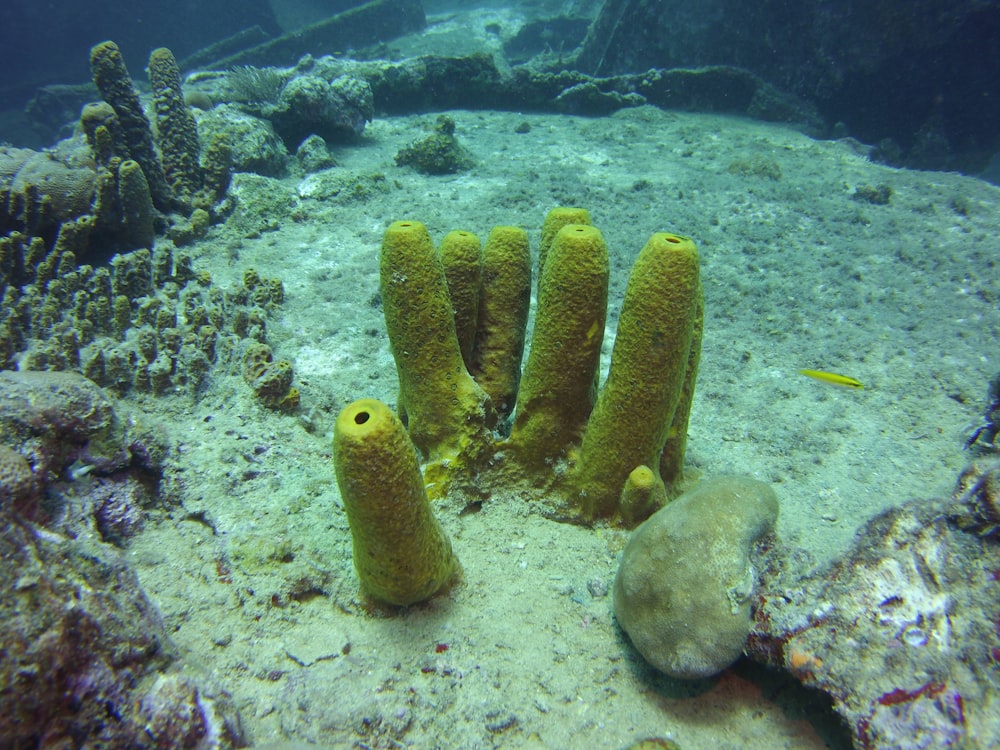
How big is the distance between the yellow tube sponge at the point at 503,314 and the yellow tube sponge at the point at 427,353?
22 cm

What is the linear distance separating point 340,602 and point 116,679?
982mm

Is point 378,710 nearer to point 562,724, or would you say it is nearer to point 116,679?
point 562,724

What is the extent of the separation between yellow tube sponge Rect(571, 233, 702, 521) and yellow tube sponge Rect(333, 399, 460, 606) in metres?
0.90

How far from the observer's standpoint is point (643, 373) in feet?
7.34

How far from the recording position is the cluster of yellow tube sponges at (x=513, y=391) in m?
1.90

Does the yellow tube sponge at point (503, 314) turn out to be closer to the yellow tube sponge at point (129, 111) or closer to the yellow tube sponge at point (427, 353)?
the yellow tube sponge at point (427, 353)

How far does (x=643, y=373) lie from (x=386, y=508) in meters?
1.23

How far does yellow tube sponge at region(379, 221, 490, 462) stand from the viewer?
2291 mm

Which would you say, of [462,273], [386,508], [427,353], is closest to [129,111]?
[462,273]

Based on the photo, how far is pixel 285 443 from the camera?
302 cm

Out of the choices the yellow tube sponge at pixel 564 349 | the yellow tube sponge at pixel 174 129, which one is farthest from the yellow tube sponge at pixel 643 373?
the yellow tube sponge at pixel 174 129

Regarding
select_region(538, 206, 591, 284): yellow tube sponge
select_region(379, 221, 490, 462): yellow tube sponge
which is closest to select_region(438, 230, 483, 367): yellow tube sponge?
Answer: select_region(379, 221, 490, 462): yellow tube sponge

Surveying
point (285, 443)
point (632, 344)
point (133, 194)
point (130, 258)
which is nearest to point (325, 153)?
point (133, 194)

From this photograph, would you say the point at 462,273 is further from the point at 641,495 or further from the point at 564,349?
the point at 641,495
